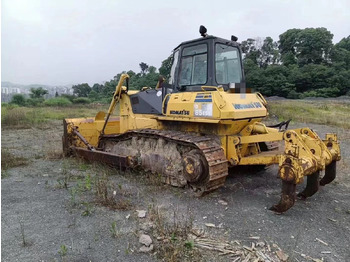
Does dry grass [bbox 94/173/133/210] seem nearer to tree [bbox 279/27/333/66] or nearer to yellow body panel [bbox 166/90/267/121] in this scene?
yellow body panel [bbox 166/90/267/121]

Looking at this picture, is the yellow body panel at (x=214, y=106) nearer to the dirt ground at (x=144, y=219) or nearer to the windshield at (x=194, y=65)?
the windshield at (x=194, y=65)


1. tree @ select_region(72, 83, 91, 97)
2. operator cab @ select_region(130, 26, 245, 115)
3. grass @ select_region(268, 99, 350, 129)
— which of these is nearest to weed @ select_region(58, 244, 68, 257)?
operator cab @ select_region(130, 26, 245, 115)

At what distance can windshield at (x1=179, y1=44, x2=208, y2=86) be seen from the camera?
5.56 meters

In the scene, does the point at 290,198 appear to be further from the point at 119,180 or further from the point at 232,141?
the point at 119,180

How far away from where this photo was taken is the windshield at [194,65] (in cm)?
556

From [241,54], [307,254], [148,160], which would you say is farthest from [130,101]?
[307,254]

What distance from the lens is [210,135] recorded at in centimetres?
559

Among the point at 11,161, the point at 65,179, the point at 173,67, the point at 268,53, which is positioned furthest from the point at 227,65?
the point at 268,53

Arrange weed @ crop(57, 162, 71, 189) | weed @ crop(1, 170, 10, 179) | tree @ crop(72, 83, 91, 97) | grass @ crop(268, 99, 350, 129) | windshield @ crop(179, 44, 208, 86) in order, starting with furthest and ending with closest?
tree @ crop(72, 83, 91, 97), grass @ crop(268, 99, 350, 129), weed @ crop(1, 170, 10, 179), weed @ crop(57, 162, 71, 189), windshield @ crop(179, 44, 208, 86)

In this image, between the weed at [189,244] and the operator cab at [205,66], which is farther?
the operator cab at [205,66]

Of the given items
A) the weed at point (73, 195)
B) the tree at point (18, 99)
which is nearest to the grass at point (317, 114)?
the weed at point (73, 195)

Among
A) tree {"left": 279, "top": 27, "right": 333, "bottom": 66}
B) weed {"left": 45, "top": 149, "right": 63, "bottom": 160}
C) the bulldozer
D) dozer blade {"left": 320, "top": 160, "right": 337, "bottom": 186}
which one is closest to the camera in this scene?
the bulldozer

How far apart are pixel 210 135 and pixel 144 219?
6.76ft

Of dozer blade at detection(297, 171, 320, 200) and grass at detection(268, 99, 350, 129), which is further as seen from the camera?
grass at detection(268, 99, 350, 129)
